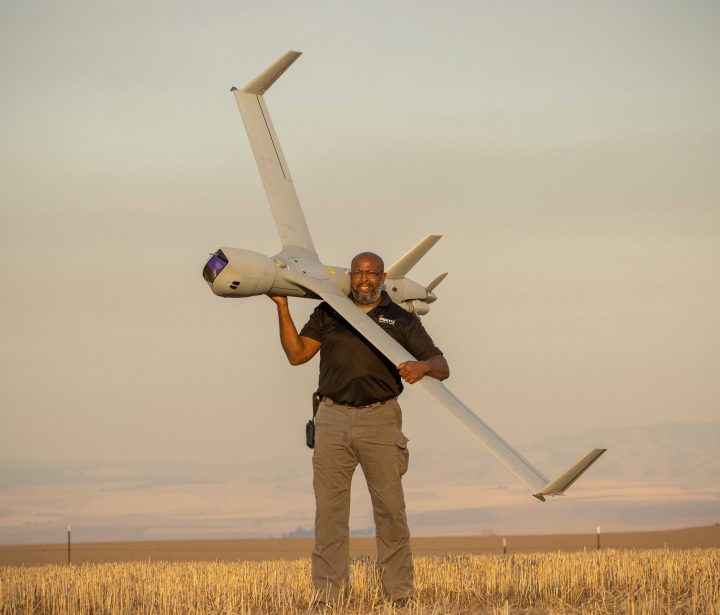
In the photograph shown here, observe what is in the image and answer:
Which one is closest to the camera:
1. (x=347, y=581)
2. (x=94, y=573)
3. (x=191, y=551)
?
(x=347, y=581)

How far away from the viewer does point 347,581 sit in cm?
1085

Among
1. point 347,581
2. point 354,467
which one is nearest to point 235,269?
point 354,467

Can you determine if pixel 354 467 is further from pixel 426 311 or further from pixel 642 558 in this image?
pixel 426 311

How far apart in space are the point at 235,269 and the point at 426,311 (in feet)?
28.0

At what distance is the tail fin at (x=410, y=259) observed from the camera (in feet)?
64.3

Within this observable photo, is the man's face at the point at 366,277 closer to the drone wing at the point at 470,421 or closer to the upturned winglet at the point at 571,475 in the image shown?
the drone wing at the point at 470,421

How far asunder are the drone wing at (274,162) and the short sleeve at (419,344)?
8.11ft

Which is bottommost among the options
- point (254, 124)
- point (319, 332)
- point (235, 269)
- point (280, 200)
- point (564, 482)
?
point (564, 482)

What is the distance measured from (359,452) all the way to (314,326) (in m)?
1.30

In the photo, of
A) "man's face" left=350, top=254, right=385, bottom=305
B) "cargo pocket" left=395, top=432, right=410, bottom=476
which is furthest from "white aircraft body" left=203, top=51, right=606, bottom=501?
"cargo pocket" left=395, top=432, right=410, bottom=476

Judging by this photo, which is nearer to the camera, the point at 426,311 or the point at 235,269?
the point at 235,269

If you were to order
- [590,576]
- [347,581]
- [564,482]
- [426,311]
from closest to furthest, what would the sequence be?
[564,482] → [347,581] → [590,576] → [426,311]

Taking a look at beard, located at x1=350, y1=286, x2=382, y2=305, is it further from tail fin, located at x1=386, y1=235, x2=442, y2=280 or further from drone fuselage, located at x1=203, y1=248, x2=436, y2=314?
tail fin, located at x1=386, y1=235, x2=442, y2=280

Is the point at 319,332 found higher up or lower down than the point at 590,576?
higher up
